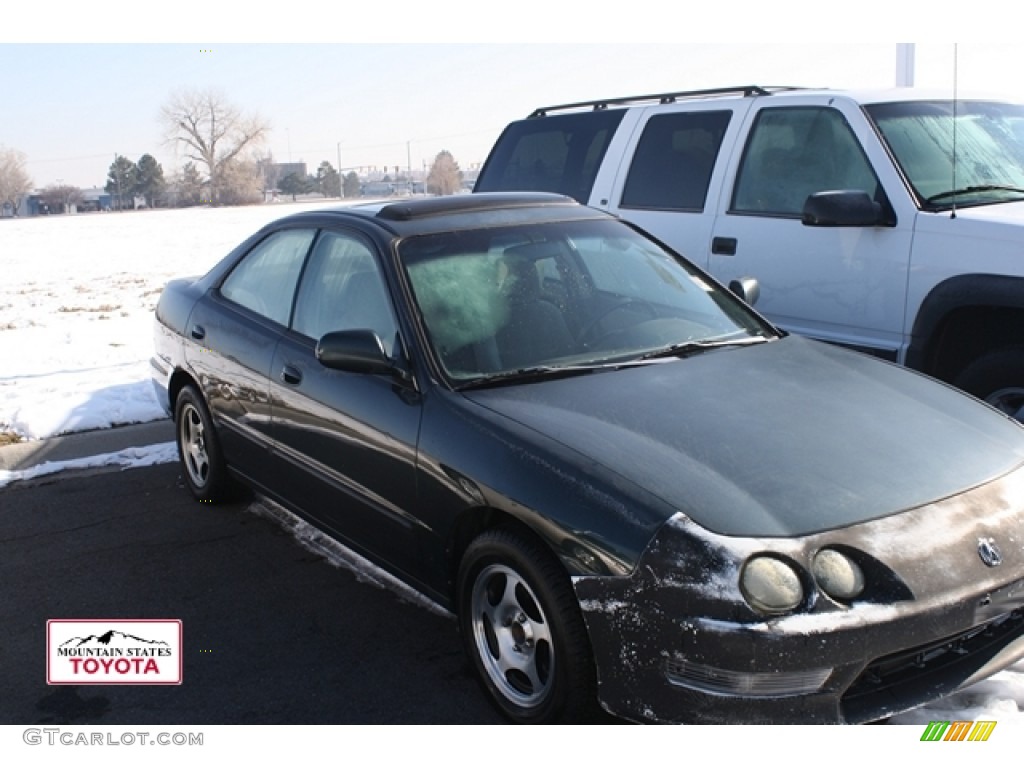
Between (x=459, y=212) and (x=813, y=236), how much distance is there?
7.02ft

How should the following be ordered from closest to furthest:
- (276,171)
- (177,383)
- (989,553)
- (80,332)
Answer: (989,553) < (177,383) < (80,332) < (276,171)

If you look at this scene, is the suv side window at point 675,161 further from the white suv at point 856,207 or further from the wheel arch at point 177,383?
the wheel arch at point 177,383

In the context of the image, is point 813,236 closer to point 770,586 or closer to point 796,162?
point 796,162

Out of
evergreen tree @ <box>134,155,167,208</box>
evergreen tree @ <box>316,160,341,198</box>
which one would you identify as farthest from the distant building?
evergreen tree @ <box>134,155,167,208</box>

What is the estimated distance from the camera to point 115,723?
331cm

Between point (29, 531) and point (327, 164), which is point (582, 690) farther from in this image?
point (327, 164)

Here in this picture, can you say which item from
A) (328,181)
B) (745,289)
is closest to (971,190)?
(745,289)

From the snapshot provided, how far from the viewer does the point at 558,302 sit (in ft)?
13.1

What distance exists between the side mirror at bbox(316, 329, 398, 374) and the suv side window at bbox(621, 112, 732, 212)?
9.97ft

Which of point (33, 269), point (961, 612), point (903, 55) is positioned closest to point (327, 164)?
point (33, 269)

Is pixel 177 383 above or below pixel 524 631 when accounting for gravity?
above

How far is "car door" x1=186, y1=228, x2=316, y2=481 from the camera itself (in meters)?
4.55

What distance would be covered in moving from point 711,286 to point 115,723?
9.35 ft
